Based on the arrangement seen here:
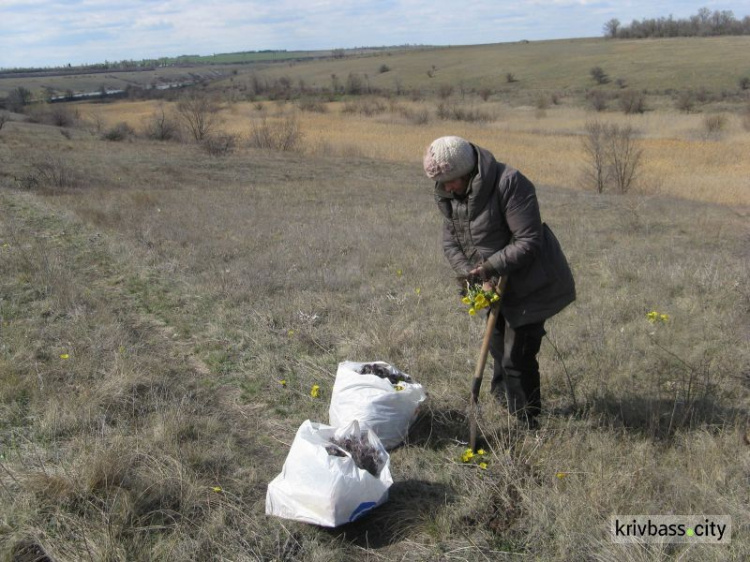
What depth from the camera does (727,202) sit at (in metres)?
16.8

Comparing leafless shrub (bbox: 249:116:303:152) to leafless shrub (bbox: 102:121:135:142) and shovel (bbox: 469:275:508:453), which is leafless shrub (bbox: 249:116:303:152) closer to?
leafless shrub (bbox: 102:121:135:142)

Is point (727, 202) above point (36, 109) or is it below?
below

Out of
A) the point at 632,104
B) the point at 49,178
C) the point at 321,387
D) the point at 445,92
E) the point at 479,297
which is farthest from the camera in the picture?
the point at 445,92

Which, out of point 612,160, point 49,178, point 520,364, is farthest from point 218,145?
point 520,364

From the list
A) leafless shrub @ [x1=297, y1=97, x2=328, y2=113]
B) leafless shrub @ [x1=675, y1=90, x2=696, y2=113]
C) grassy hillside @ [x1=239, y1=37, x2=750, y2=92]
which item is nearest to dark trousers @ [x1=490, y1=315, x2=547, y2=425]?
leafless shrub @ [x1=675, y1=90, x2=696, y2=113]

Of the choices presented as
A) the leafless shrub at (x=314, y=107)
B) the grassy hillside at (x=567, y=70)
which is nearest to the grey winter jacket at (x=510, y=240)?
the grassy hillside at (x=567, y=70)

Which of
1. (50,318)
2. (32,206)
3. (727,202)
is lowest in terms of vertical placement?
(727,202)

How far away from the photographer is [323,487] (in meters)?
2.58

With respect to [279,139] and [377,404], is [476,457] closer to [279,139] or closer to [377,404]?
[377,404]

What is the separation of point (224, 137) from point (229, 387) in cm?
1902

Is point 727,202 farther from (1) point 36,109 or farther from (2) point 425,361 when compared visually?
(1) point 36,109

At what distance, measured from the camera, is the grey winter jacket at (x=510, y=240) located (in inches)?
117

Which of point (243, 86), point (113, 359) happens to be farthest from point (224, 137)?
point (243, 86)

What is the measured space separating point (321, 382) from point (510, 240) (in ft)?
5.87
